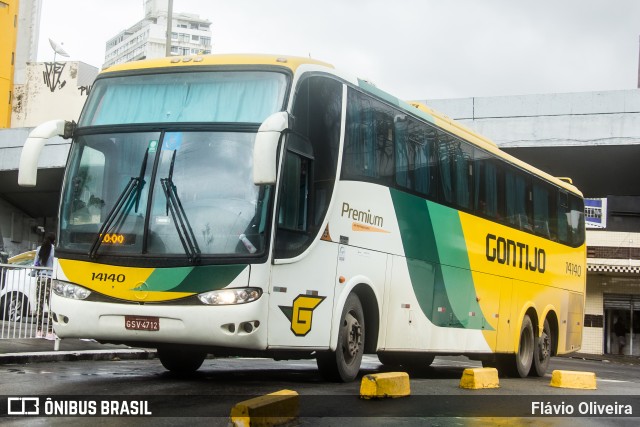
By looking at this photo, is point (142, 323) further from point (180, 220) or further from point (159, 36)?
point (159, 36)

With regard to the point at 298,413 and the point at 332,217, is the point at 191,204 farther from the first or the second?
the point at 298,413

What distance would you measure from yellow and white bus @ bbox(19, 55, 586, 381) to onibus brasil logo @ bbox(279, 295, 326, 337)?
0.02 metres

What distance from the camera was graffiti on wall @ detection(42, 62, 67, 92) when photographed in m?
59.8

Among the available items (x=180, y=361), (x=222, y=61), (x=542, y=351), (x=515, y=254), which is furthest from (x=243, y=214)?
(x=542, y=351)

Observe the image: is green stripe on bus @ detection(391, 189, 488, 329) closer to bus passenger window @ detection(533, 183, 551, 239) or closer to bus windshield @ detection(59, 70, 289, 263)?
bus windshield @ detection(59, 70, 289, 263)

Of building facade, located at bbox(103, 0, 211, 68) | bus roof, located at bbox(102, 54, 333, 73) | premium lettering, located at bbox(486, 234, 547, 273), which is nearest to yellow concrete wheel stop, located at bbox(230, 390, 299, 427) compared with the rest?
bus roof, located at bbox(102, 54, 333, 73)

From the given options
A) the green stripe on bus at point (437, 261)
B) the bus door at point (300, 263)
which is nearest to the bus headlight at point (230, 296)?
the bus door at point (300, 263)

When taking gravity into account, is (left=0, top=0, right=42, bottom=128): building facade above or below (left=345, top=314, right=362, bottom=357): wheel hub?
above

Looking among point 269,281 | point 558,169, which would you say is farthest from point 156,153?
point 558,169

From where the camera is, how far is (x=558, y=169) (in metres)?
34.0

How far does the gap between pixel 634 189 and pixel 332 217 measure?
1116 inches

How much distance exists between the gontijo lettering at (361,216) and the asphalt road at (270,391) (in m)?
1.91

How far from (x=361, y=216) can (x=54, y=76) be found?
2081 inches

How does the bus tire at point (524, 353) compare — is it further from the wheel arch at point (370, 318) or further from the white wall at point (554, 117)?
the white wall at point (554, 117)
